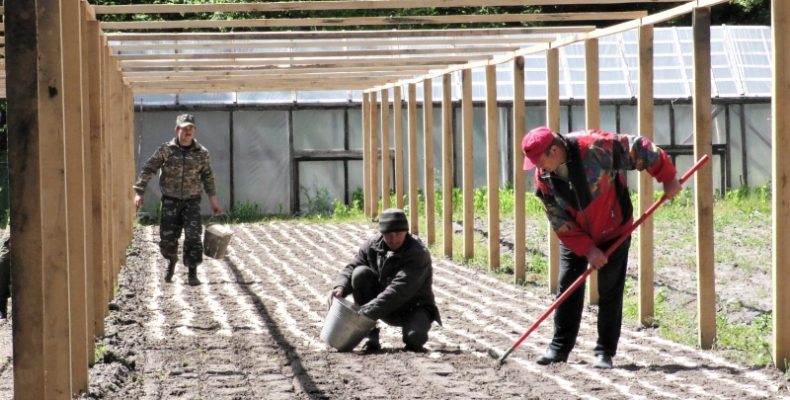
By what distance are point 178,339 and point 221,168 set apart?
1497 cm

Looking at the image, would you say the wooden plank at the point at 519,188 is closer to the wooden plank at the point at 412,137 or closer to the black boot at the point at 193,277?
the black boot at the point at 193,277

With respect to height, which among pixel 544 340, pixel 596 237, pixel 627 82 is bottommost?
pixel 544 340

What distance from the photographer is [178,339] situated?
9.19 m

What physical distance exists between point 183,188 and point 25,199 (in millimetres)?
8354

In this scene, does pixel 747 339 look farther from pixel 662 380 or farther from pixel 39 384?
pixel 39 384

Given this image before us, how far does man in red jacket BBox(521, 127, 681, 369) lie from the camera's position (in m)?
7.33

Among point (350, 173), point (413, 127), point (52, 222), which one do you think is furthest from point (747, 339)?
point (350, 173)

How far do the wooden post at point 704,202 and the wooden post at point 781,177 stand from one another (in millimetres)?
900

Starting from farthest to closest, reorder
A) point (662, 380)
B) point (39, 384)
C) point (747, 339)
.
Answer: point (747, 339) → point (662, 380) → point (39, 384)

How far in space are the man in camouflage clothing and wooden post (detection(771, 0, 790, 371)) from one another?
267 inches

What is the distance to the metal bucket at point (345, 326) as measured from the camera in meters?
8.34

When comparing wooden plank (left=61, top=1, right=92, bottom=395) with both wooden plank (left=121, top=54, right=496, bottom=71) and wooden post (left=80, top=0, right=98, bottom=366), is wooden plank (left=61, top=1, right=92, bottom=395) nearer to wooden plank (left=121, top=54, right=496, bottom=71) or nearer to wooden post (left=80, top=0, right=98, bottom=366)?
wooden post (left=80, top=0, right=98, bottom=366)

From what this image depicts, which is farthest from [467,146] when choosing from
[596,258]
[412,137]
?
[596,258]

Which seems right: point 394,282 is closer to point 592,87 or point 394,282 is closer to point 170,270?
point 592,87
